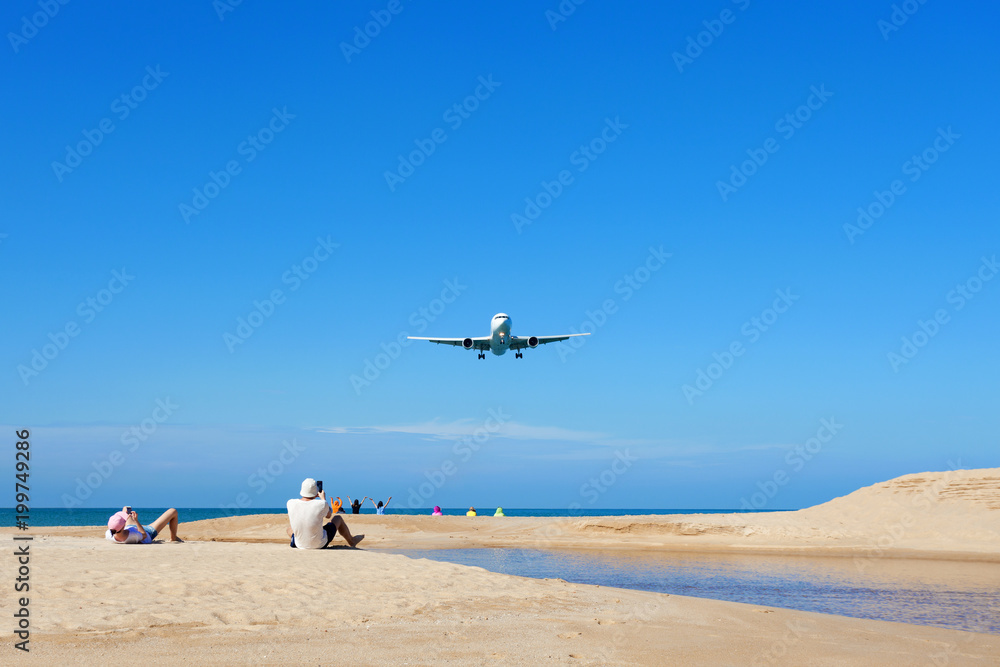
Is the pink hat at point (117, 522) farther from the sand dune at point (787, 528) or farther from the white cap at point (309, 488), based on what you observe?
the sand dune at point (787, 528)

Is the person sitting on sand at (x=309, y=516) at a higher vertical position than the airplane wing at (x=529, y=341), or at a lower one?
lower

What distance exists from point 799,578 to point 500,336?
27.6 m

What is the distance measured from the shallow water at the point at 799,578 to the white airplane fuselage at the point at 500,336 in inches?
746

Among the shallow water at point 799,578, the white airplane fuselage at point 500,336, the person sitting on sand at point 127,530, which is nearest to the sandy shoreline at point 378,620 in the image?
the person sitting on sand at point 127,530

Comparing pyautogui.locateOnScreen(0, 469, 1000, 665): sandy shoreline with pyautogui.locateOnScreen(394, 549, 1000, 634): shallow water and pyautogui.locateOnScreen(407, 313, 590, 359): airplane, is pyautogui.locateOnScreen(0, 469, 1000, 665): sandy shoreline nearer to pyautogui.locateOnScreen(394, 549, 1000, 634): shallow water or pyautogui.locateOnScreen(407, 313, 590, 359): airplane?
pyautogui.locateOnScreen(394, 549, 1000, 634): shallow water

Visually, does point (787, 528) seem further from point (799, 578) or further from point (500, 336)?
point (500, 336)

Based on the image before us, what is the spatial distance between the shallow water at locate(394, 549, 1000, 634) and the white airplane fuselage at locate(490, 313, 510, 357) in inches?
746

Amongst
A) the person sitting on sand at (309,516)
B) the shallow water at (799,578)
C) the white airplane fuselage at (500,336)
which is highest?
the white airplane fuselage at (500,336)

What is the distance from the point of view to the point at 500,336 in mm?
43531

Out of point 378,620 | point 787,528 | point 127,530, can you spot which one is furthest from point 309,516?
point 787,528

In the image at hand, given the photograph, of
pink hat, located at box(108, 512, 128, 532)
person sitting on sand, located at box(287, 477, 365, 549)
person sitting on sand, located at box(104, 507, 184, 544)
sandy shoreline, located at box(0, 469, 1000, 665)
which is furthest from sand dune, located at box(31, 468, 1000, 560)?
sandy shoreline, located at box(0, 469, 1000, 665)

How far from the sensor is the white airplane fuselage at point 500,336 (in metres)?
43.6

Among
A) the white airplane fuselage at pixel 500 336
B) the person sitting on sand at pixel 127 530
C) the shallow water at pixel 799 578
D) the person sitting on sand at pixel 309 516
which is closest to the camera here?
the shallow water at pixel 799 578

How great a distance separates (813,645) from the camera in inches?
325
